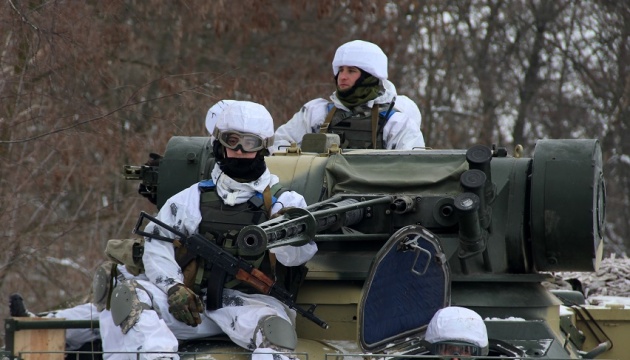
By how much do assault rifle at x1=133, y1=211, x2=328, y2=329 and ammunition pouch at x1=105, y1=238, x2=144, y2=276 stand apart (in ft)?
1.15

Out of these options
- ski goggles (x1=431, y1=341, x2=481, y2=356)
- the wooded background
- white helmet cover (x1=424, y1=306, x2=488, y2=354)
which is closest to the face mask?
white helmet cover (x1=424, y1=306, x2=488, y2=354)

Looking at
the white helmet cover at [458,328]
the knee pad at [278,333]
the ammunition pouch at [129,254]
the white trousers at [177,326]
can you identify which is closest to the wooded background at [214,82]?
the ammunition pouch at [129,254]

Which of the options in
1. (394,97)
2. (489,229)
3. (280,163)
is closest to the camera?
(489,229)

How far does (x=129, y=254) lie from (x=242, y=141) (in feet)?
3.17

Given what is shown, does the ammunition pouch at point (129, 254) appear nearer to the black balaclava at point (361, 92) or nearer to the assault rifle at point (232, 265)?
the assault rifle at point (232, 265)

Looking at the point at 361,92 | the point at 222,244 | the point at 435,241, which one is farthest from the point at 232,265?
the point at 361,92

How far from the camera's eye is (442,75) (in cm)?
2583

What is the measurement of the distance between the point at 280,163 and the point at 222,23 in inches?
383

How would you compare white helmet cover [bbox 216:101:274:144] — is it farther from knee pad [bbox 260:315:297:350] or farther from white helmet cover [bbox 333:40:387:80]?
white helmet cover [bbox 333:40:387:80]

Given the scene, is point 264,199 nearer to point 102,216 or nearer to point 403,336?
point 403,336

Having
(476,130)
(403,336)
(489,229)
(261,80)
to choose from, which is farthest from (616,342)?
(476,130)

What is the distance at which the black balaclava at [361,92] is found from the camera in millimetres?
11094

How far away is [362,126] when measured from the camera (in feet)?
36.3

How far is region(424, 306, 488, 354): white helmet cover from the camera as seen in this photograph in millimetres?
8320
